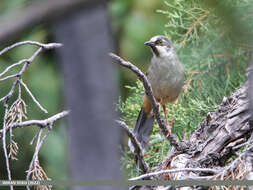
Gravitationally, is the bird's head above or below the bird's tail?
above

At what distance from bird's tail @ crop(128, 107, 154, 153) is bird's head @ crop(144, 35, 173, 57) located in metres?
0.30

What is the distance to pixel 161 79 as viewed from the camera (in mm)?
1965

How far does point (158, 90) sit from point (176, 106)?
173mm

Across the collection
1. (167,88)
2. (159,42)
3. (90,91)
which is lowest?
(167,88)

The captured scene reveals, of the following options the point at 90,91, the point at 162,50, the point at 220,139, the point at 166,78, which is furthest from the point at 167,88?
the point at 90,91

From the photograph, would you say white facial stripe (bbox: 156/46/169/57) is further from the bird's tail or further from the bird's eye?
the bird's tail

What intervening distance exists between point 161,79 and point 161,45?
16cm

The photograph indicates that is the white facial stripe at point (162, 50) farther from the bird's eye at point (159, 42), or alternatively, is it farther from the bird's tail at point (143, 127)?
the bird's tail at point (143, 127)

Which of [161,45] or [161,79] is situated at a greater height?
[161,45]

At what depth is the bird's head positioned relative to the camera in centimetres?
192

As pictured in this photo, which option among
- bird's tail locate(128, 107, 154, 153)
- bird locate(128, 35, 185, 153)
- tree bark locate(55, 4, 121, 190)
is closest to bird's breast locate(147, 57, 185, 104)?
bird locate(128, 35, 185, 153)

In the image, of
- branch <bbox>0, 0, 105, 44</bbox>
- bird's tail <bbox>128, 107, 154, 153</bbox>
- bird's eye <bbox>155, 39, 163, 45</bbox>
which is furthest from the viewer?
bird's eye <bbox>155, 39, 163, 45</bbox>

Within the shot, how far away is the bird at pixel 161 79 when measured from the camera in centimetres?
184

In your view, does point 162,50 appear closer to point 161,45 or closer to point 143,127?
point 161,45
